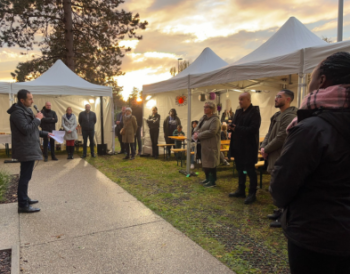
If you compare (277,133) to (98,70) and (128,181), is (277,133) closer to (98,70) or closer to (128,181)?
(128,181)

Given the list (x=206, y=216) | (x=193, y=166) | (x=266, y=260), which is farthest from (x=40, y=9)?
(x=266, y=260)

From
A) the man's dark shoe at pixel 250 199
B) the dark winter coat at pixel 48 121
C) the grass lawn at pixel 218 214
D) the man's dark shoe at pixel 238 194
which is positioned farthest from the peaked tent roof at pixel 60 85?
the man's dark shoe at pixel 250 199

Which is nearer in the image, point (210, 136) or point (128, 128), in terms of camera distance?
point (210, 136)

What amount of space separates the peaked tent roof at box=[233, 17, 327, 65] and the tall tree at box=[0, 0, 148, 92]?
1209 cm

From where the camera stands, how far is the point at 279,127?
3.68m

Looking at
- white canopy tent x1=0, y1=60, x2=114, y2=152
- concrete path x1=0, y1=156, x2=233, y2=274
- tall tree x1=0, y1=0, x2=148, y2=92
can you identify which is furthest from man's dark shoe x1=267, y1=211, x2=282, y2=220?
tall tree x1=0, y1=0, x2=148, y2=92

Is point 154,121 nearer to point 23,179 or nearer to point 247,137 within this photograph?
point 247,137

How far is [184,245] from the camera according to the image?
3045 mm

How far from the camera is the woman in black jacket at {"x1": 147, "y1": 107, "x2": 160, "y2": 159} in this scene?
9406 mm

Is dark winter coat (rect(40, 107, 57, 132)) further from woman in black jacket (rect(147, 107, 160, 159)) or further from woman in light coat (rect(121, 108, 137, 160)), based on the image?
woman in black jacket (rect(147, 107, 160, 159))

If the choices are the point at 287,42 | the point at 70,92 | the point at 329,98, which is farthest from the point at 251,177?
the point at 70,92

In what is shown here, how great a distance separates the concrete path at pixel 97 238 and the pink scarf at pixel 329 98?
1959 mm

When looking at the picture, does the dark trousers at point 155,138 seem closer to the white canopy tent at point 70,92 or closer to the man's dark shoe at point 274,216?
the white canopy tent at point 70,92

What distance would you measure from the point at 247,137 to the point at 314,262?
130 inches
